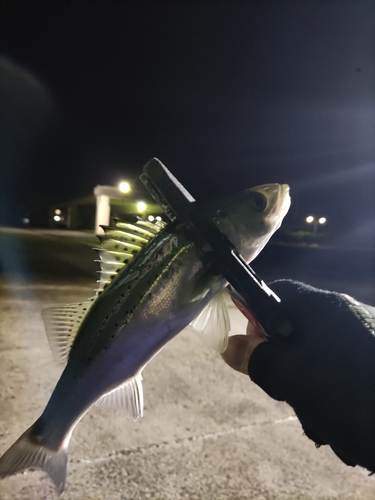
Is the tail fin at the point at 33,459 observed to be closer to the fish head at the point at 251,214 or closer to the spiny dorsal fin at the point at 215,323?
the spiny dorsal fin at the point at 215,323

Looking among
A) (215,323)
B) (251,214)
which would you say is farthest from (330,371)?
(251,214)

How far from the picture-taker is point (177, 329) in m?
1.79

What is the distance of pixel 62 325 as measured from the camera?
73.4 inches

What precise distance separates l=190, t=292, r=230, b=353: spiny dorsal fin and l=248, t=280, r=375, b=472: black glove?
0.63 feet

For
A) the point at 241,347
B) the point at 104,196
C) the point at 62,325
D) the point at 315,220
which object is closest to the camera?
the point at 62,325

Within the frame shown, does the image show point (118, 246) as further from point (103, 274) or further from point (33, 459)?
point (33, 459)

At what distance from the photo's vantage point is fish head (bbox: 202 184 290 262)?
1.84 metres

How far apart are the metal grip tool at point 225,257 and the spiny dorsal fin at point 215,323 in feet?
0.59

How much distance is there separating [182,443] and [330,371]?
223 centimetres

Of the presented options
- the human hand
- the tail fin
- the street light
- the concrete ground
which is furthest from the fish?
the street light

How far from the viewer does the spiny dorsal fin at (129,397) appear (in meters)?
1.90

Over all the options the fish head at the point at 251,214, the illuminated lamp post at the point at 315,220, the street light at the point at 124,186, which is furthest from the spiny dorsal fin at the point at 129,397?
the illuminated lamp post at the point at 315,220

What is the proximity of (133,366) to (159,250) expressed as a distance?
0.55 m

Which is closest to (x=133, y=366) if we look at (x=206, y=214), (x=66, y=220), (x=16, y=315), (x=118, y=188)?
(x=206, y=214)
